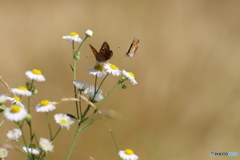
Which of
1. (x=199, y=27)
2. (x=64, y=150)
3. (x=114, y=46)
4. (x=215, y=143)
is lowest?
(x=64, y=150)

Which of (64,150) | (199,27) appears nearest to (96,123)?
(64,150)

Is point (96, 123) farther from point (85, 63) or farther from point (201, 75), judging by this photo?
point (201, 75)

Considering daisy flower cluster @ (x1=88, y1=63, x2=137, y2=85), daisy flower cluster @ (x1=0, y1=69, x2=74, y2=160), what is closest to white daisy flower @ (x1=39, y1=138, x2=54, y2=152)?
daisy flower cluster @ (x1=0, y1=69, x2=74, y2=160)

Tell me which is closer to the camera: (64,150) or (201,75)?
(64,150)

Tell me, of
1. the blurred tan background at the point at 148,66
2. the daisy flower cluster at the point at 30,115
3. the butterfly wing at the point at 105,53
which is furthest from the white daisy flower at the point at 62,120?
the blurred tan background at the point at 148,66

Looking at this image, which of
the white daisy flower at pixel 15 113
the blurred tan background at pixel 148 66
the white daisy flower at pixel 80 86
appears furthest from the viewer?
the blurred tan background at pixel 148 66

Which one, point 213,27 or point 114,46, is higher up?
point 213,27

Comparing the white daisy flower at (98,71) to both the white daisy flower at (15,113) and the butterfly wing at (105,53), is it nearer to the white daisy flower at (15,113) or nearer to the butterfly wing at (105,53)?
the butterfly wing at (105,53)

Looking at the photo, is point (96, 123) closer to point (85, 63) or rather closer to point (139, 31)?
point (85, 63)
